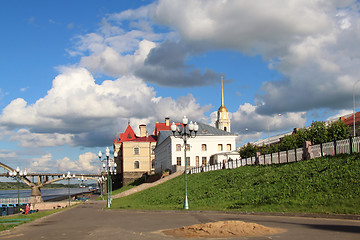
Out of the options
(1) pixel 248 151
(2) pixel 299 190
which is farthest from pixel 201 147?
(2) pixel 299 190

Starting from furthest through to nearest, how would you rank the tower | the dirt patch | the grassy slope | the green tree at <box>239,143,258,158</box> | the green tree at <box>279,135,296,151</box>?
the tower → the green tree at <box>239,143,258,158</box> → the green tree at <box>279,135,296,151</box> → the grassy slope → the dirt patch

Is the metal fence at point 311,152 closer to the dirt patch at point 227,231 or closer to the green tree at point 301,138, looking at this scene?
the green tree at point 301,138

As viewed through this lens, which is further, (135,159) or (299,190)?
(135,159)

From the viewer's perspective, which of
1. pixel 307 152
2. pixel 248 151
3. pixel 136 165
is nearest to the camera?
pixel 307 152

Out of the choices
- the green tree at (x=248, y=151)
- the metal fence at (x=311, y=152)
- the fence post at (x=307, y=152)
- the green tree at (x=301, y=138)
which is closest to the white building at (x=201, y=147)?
the green tree at (x=248, y=151)

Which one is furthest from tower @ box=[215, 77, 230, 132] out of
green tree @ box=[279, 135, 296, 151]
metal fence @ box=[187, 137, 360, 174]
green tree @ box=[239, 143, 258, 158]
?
metal fence @ box=[187, 137, 360, 174]

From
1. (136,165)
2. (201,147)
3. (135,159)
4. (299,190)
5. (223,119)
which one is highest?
(223,119)

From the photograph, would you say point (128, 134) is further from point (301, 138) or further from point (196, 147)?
point (301, 138)

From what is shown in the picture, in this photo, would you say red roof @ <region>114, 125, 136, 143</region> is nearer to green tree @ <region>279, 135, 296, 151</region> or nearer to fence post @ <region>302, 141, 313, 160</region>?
green tree @ <region>279, 135, 296, 151</region>

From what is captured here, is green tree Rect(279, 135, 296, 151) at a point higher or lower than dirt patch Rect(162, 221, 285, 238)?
higher

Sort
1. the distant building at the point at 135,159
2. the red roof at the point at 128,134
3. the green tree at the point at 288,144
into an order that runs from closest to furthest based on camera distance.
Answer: the green tree at the point at 288,144
the distant building at the point at 135,159
the red roof at the point at 128,134

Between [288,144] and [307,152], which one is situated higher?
[288,144]

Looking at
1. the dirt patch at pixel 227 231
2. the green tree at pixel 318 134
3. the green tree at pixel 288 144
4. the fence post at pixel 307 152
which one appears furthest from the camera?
the green tree at pixel 288 144

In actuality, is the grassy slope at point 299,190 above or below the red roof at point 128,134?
below
